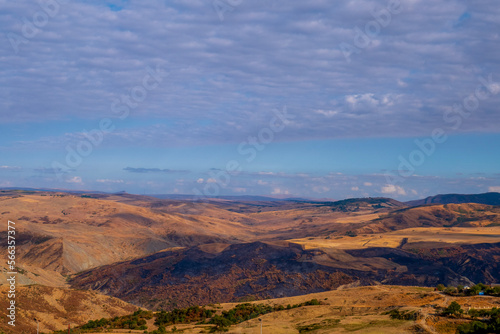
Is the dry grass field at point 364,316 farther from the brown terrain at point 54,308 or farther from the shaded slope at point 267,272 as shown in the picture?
the shaded slope at point 267,272

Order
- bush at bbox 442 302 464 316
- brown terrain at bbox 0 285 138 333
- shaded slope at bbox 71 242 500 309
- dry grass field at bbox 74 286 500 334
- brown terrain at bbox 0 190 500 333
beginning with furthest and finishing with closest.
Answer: brown terrain at bbox 0 190 500 333
shaded slope at bbox 71 242 500 309
brown terrain at bbox 0 285 138 333
bush at bbox 442 302 464 316
dry grass field at bbox 74 286 500 334

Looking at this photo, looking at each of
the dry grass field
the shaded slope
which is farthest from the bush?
the shaded slope

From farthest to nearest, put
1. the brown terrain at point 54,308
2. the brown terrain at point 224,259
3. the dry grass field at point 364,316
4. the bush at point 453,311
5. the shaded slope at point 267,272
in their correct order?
the brown terrain at point 224,259 < the shaded slope at point 267,272 < the brown terrain at point 54,308 < the bush at point 453,311 < the dry grass field at point 364,316

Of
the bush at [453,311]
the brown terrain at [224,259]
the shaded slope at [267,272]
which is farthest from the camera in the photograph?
the brown terrain at [224,259]

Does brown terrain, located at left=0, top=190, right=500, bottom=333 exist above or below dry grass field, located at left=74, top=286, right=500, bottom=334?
below

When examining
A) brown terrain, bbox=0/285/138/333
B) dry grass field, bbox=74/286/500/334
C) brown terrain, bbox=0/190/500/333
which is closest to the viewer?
dry grass field, bbox=74/286/500/334

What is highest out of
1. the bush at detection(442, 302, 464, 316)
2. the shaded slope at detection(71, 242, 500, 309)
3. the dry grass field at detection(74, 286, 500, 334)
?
the bush at detection(442, 302, 464, 316)

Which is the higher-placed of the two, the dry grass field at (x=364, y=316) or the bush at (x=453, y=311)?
the bush at (x=453, y=311)

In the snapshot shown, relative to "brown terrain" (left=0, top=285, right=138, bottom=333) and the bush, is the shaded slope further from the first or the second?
the bush

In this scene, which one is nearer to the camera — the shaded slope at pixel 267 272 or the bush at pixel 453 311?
the bush at pixel 453 311

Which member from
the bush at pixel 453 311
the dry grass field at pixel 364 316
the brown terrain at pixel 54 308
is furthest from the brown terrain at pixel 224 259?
the bush at pixel 453 311

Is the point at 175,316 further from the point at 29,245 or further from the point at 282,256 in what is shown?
the point at 29,245
